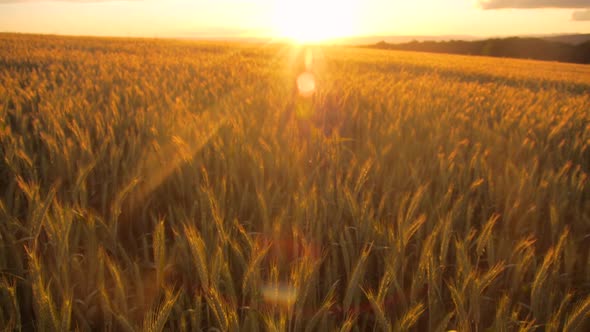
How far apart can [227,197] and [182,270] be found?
1.35 feet

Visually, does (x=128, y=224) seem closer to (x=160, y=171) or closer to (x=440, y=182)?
(x=160, y=171)

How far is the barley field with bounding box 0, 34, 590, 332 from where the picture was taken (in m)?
0.78

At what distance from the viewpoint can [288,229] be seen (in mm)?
1187

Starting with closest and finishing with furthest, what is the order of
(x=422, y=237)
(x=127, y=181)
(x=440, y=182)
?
(x=422, y=237)
(x=127, y=181)
(x=440, y=182)

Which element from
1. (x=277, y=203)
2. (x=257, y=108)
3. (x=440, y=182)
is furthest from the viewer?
(x=257, y=108)

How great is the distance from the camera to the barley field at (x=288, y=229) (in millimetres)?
785

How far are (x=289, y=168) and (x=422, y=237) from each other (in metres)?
0.56

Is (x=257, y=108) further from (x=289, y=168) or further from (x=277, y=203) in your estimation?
(x=277, y=203)

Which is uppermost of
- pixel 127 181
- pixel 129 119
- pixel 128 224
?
pixel 129 119

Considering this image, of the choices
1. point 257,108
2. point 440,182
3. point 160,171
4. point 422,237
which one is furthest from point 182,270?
point 257,108

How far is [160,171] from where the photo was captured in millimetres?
1542

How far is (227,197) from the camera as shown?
1.41 metres

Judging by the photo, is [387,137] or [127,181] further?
[387,137]

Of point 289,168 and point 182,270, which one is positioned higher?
point 289,168
